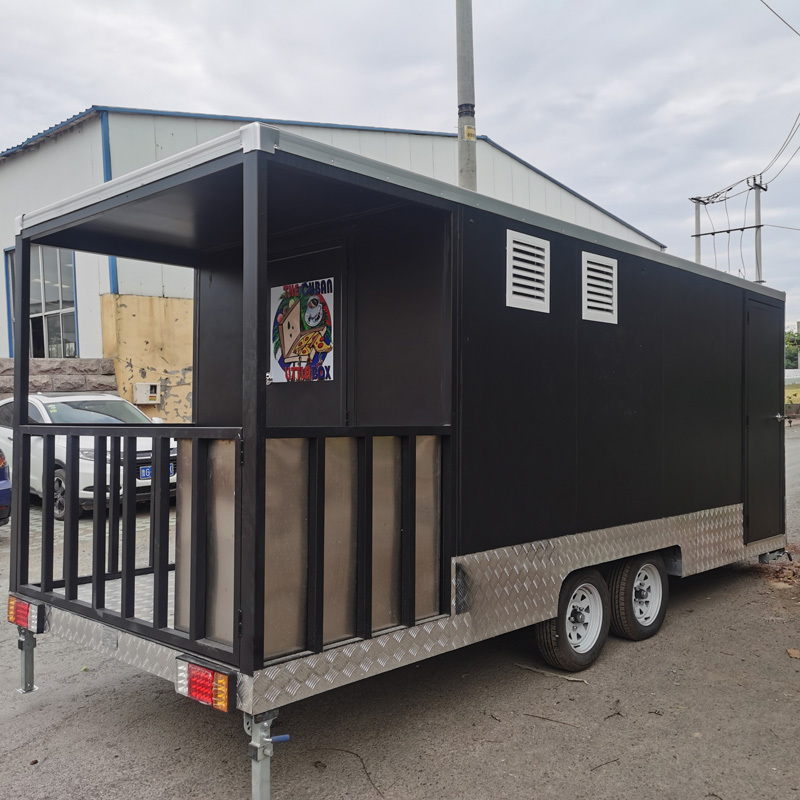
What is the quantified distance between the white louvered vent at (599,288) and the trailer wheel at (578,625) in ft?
5.41

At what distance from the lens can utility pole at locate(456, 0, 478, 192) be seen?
9.16m

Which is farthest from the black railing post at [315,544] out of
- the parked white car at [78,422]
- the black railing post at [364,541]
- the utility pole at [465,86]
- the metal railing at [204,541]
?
the utility pole at [465,86]

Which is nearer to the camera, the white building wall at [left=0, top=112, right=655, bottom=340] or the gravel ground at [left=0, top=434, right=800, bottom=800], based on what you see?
the gravel ground at [left=0, top=434, right=800, bottom=800]

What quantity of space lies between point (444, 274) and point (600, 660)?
2.77 meters

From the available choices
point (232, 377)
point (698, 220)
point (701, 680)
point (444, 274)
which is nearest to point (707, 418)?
point (701, 680)

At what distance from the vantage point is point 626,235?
79.9 ft

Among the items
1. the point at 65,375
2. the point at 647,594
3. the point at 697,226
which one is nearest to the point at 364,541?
the point at 647,594

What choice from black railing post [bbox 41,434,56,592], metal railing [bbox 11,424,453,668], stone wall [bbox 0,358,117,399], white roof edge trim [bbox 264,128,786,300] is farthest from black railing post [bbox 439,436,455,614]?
stone wall [bbox 0,358,117,399]

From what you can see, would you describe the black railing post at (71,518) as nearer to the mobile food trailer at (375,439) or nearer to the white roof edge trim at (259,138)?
the mobile food trailer at (375,439)

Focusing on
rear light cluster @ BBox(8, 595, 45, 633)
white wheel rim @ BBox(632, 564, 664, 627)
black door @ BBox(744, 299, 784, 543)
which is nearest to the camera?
rear light cluster @ BBox(8, 595, 45, 633)

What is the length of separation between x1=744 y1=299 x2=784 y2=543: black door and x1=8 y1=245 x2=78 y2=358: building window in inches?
526

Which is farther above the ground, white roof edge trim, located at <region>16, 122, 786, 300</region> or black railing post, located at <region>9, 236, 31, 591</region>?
white roof edge trim, located at <region>16, 122, 786, 300</region>

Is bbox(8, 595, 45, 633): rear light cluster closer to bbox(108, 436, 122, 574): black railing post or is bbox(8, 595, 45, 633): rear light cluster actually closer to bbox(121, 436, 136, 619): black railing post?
bbox(108, 436, 122, 574): black railing post

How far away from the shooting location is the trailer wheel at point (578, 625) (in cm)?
475
